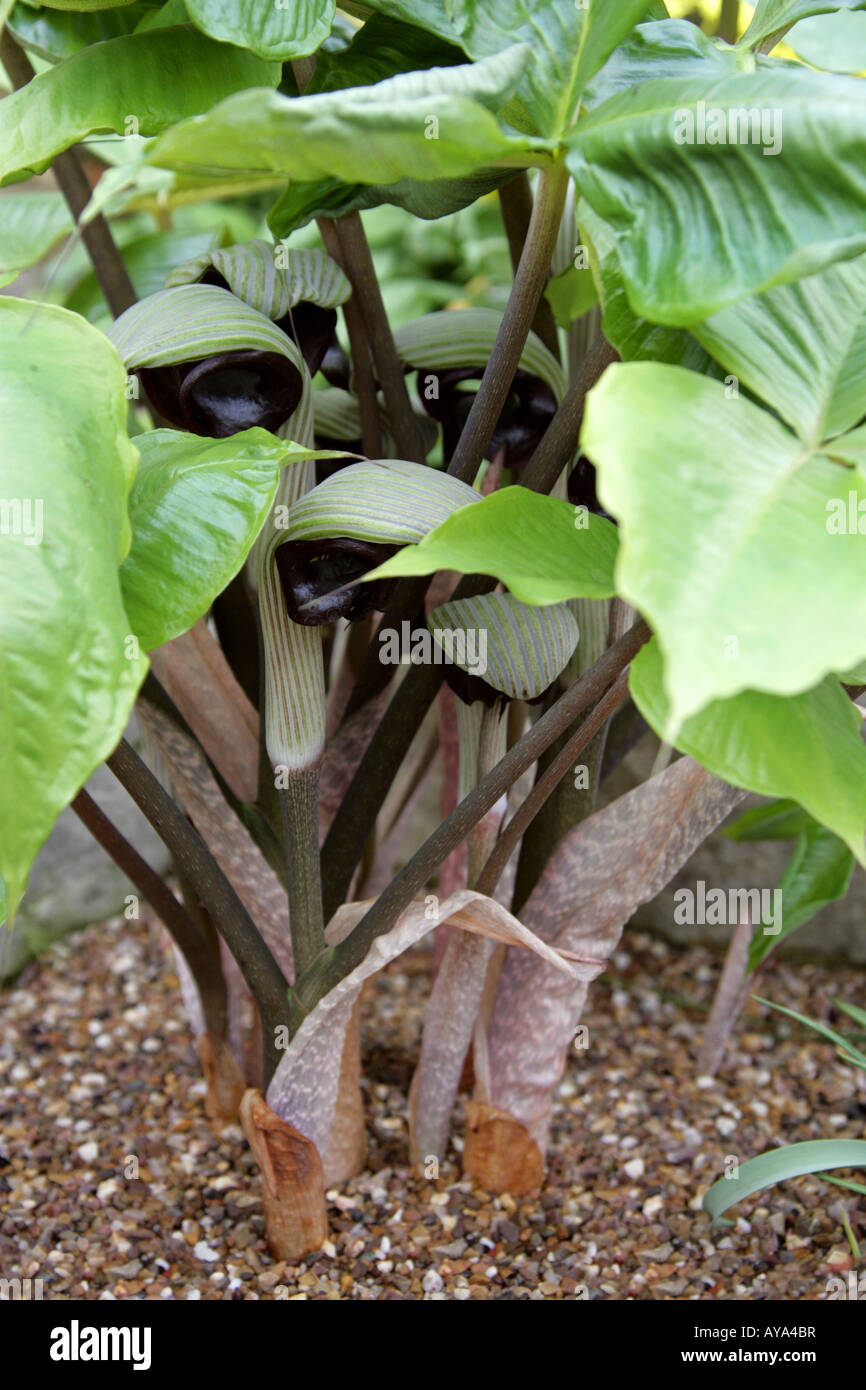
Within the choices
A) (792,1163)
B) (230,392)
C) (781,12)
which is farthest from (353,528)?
(792,1163)

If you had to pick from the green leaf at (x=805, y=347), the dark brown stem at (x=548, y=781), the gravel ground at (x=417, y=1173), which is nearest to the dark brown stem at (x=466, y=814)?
the dark brown stem at (x=548, y=781)

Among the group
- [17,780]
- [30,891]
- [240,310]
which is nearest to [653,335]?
[240,310]

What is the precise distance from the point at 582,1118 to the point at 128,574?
61 cm

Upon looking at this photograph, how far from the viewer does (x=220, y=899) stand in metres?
0.70

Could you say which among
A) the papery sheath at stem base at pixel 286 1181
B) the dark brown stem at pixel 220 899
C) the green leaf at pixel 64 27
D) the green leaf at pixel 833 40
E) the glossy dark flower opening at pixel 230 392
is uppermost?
the green leaf at pixel 64 27

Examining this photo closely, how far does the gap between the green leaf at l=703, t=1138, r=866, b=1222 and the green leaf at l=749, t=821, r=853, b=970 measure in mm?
175

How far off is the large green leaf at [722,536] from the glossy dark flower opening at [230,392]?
9.8 inches

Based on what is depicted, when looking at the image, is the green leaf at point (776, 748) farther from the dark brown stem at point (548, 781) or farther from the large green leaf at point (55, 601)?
the large green leaf at point (55, 601)

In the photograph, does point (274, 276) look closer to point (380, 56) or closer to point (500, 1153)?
point (380, 56)

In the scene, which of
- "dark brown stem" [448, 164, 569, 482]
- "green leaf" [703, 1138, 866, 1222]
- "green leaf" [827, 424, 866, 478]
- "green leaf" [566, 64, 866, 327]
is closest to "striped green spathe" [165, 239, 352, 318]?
"dark brown stem" [448, 164, 569, 482]

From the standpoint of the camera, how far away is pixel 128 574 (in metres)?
0.54

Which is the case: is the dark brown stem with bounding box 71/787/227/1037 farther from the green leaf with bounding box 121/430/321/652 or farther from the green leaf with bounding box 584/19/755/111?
the green leaf with bounding box 584/19/755/111

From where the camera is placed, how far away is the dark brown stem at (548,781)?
607mm
